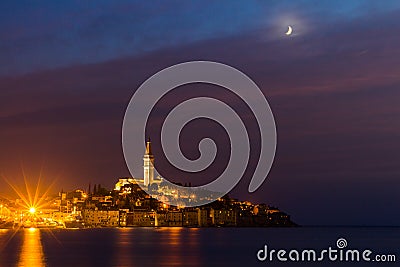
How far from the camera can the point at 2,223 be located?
15125 centimetres

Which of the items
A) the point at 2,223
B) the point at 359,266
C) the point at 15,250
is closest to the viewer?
the point at 359,266

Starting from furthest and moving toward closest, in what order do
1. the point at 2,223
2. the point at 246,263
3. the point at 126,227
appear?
the point at 126,227, the point at 2,223, the point at 246,263

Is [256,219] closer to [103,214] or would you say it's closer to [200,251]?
[103,214]

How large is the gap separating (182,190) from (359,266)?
133925mm

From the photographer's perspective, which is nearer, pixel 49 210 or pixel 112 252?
pixel 112 252

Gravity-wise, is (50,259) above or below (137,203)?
below

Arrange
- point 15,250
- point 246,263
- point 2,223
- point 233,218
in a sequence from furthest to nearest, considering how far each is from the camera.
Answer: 1. point 233,218
2. point 2,223
3. point 15,250
4. point 246,263

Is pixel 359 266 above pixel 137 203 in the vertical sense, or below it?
below

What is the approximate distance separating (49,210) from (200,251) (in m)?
104

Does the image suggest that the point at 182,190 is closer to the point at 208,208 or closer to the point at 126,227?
the point at 208,208

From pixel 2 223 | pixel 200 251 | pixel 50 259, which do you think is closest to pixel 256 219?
pixel 2 223

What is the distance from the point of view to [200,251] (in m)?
70.7

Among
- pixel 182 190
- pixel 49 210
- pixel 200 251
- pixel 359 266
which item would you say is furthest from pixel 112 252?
pixel 182 190

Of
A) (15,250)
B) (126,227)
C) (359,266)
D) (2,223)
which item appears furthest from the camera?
(126,227)
